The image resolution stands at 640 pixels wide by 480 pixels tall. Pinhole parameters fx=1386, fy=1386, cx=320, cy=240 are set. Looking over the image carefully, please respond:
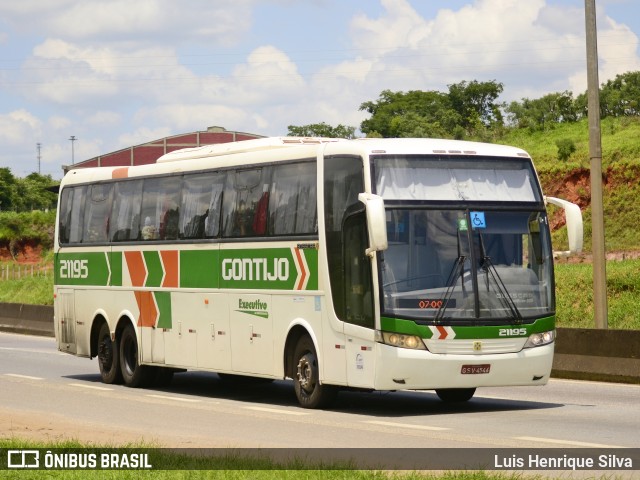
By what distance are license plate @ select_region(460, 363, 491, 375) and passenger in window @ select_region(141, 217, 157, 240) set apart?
7320 millimetres

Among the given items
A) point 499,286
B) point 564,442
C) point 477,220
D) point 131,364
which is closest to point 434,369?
point 499,286

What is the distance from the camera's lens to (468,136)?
77312 millimetres

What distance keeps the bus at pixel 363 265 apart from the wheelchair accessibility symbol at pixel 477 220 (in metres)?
0.02

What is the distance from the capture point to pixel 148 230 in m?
22.8

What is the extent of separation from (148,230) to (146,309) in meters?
1.31

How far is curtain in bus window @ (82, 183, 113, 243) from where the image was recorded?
956 inches

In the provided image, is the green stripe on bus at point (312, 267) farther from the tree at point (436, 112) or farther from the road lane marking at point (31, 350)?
the tree at point (436, 112)

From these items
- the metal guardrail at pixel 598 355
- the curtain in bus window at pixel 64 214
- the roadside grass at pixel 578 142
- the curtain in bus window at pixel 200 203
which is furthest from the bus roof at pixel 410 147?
the roadside grass at pixel 578 142

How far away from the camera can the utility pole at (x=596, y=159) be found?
2364 cm

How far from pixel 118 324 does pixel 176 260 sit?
2487 millimetres

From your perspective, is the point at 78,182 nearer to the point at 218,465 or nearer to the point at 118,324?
the point at 118,324

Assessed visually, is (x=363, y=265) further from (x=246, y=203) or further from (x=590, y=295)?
(x=590, y=295)

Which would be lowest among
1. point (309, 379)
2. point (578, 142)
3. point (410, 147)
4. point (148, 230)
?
point (309, 379)

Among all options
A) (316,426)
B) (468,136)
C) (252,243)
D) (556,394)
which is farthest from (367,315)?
(468,136)
